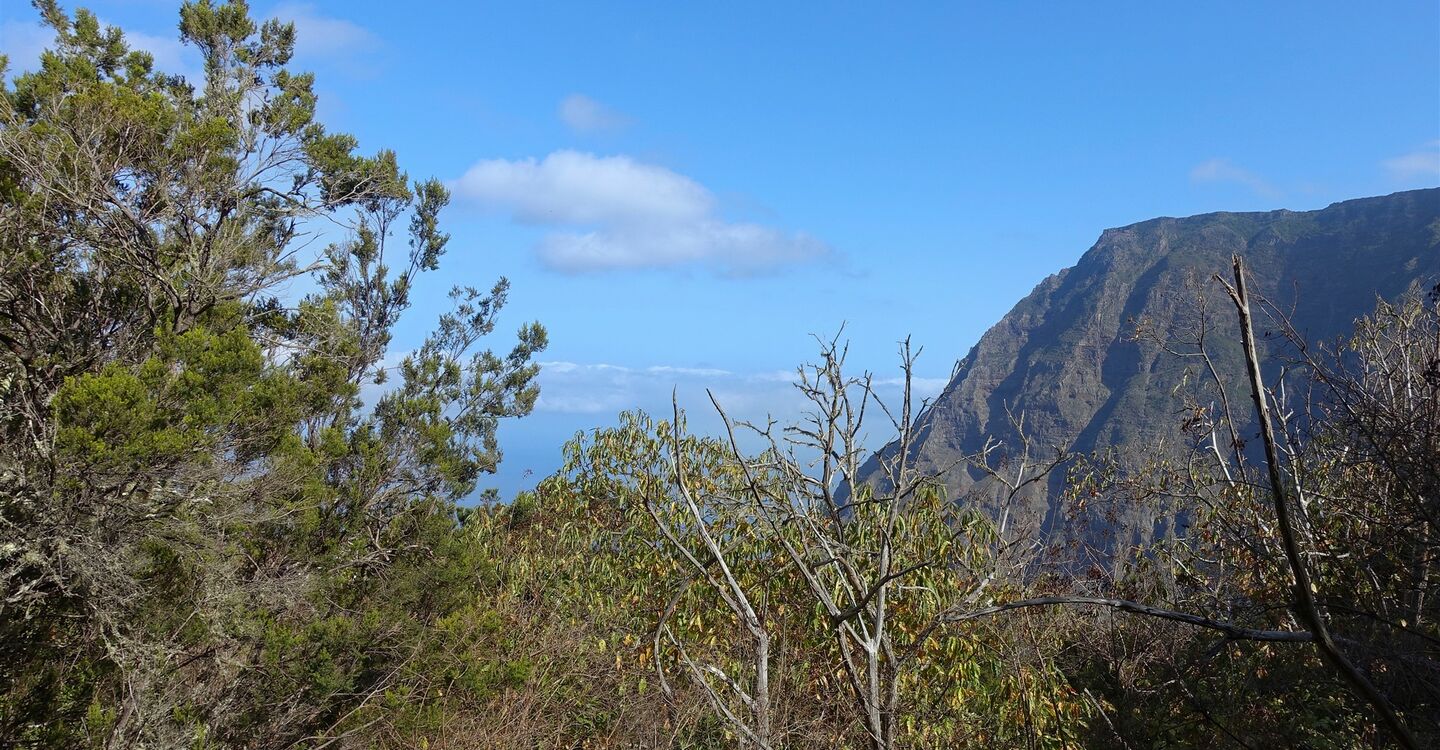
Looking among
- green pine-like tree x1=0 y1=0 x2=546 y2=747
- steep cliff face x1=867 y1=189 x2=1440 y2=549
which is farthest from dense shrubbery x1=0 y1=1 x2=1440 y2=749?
steep cliff face x1=867 y1=189 x2=1440 y2=549

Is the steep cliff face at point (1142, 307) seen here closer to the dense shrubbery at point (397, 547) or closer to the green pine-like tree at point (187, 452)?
the dense shrubbery at point (397, 547)

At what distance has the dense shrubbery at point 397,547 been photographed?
5809 mm

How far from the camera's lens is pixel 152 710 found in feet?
20.7

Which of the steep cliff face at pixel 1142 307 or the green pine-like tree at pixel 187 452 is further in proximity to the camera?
the steep cliff face at pixel 1142 307

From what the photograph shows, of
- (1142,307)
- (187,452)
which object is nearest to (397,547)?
(187,452)

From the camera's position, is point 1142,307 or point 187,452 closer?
point 187,452

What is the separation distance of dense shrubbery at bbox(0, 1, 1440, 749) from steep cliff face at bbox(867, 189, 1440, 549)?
120ft

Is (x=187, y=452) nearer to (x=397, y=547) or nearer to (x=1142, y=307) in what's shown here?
(x=397, y=547)

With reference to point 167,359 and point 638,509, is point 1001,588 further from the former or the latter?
point 167,359

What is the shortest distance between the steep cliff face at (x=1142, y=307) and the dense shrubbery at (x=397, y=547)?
→ 36673 millimetres

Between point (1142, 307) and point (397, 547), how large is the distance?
255 ft

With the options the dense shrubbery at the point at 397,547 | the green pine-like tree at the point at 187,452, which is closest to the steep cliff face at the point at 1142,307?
the dense shrubbery at the point at 397,547

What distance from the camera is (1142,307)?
248 feet

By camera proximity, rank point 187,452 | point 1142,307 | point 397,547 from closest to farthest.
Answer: point 187,452, point 397,547, point 1142,307
